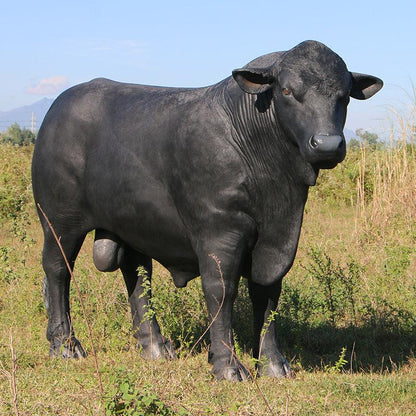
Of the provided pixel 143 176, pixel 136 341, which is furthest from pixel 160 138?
pixel 136 341

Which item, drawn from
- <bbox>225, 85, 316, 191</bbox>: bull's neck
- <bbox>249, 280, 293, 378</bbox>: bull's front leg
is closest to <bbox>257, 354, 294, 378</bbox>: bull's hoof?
<bbox>249, 280, 293, 378</bbox>: bull's front leg

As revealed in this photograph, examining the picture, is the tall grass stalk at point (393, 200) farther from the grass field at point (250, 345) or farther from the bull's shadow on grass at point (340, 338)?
the bull's shadow on grass at point (340, 338)

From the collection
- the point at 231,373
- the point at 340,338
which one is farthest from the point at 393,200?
the point at 231,373

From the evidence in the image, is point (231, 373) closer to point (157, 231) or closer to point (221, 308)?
point (221, 308)

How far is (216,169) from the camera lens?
456 centimetres

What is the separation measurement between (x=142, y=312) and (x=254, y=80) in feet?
7.54

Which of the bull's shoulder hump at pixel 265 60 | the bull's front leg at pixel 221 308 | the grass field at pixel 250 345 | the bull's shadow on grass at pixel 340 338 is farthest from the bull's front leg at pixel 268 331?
the bull's shoulder hump at pixel 265 60

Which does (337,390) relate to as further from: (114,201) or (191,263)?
(114,201)

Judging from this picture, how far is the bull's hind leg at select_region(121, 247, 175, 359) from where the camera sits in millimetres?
5648

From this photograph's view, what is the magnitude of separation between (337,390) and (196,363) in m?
1.28

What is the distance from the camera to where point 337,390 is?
14.1ft

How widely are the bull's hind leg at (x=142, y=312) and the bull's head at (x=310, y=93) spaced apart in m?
1.86

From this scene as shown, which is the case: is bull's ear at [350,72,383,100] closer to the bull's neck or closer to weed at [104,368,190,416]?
the bull's neck

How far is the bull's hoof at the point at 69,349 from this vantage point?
5438mm
